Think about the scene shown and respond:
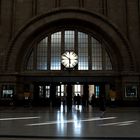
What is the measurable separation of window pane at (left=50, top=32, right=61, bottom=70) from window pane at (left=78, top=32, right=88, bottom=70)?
7.10 ft

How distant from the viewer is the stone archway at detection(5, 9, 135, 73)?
100 ft

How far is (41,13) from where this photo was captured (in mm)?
31234

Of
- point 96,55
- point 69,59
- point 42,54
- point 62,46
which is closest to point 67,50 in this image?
point 62,46

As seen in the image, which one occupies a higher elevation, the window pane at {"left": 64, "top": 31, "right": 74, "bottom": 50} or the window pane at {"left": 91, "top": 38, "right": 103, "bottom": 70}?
the window pane at {"left": 64, "top": 31, "right": 74, "bottom": 50}

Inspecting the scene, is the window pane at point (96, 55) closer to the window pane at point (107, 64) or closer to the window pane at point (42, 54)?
the window pane at point (107, 64)

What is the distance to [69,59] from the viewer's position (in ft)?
103

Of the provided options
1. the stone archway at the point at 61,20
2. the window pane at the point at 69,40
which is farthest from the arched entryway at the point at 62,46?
the window pane at the point at 69,40

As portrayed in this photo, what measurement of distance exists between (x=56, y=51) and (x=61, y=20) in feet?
11.0

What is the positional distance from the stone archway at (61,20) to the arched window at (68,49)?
1.45m

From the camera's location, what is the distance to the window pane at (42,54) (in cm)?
3191

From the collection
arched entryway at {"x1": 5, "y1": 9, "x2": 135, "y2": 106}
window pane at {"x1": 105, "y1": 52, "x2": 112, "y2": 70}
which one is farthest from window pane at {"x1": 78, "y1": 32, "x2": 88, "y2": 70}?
window pane at {"x1": 105, "y1": 52, "x2": 112, "y2": 70}

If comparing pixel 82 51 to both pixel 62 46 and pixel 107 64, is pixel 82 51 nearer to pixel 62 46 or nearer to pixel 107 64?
pixel 62 46

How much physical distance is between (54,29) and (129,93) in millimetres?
10460

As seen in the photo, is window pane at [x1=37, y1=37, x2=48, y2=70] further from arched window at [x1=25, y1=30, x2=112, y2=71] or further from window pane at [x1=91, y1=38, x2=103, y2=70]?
window pane at [x1=91, y1=38, x2=103, y2=70]
